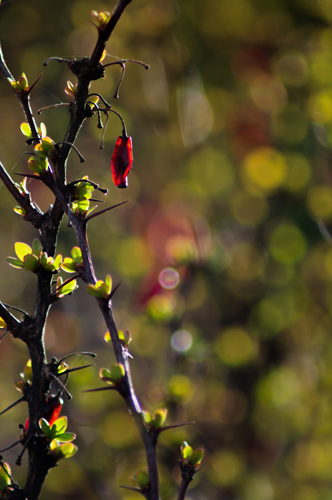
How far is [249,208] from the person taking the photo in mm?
2113

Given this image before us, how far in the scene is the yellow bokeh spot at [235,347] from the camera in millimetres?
1817

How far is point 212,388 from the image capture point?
6.53ft

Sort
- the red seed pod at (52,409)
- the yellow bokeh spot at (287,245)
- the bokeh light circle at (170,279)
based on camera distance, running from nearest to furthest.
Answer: the red seed pod at (52,409) → the bokeh light circle at (170,279) → the yellow bokeh spot at (287,245)

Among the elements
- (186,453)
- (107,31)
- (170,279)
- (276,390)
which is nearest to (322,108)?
(170,279)

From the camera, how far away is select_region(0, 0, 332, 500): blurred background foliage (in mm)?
1738

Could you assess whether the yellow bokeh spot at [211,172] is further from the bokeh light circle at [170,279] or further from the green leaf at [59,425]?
the green leaf at [59,425]

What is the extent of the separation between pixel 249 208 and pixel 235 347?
0.71 metres

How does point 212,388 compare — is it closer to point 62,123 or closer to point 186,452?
point 186,452

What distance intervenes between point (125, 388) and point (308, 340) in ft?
6.34

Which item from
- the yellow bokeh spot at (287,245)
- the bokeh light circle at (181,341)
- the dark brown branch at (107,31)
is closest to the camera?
the dark brown branch at (107,31)

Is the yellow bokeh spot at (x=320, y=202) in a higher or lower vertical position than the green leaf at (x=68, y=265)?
lower

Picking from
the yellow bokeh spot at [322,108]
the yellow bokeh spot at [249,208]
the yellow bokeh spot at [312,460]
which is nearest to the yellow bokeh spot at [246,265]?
the yellow bokeh spot at [249,208]

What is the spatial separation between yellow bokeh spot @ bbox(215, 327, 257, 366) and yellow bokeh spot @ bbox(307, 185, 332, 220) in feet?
2.18

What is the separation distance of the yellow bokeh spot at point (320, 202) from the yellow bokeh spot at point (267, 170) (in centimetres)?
16
